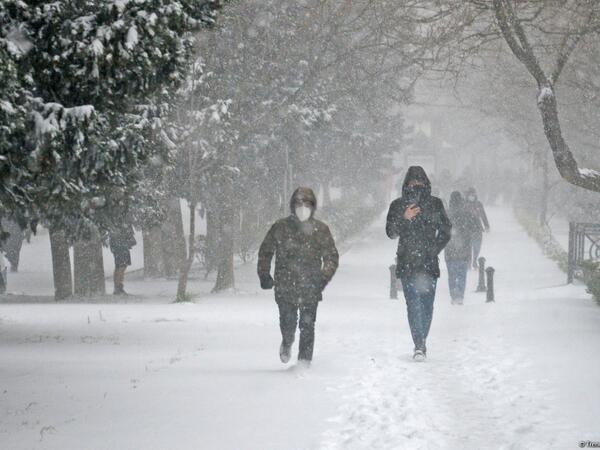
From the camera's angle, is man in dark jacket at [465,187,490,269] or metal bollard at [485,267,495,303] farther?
man in dark jacket at [465,187,490,269]

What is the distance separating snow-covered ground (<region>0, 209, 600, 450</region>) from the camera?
20.0 ft

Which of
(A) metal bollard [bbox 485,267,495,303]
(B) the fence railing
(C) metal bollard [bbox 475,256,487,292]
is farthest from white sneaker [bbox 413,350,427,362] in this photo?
(B) the fence railing

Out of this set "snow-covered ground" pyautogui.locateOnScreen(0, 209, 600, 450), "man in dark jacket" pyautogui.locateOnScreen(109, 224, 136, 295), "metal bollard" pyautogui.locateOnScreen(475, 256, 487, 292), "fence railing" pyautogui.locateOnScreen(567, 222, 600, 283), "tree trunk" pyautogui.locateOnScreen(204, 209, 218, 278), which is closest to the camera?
"snow-covered ground" pyautogui.locateOnScreen(0, 209, 600, 450)

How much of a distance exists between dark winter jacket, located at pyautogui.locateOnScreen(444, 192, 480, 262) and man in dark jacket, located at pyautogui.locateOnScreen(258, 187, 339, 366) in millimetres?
7173

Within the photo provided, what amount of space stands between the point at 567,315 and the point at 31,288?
53.6 feet

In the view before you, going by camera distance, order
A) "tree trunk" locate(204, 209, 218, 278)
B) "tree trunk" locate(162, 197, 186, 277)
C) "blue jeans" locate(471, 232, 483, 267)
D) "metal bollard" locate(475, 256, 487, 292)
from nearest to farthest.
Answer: "metal bollard" locate(475, 256, 487, 292) → "tree trunk" locate(162, 197, 186, 277) → "blue jeans" locate(471, 232, 483, 267) → "tree trunk" locate(204, 209, 218, 278)

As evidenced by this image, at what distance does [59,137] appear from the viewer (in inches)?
251

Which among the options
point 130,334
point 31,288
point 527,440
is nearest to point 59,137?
point 527,440

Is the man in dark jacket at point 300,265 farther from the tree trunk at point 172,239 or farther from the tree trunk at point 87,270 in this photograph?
the tree trunk at point 172,239

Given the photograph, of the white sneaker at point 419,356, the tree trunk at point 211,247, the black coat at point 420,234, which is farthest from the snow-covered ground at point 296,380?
the tree trunk at point 211,247

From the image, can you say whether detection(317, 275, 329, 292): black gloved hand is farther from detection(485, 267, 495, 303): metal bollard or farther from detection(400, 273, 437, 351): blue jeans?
→ detection(485, 267, 495, 303): metal bollard

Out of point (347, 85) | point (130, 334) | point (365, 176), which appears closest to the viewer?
point (130, 334)

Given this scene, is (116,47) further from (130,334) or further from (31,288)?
(31,288)

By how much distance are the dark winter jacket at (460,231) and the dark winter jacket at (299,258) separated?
716 centimetres
